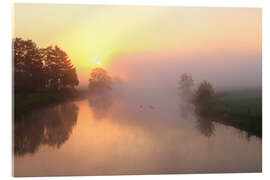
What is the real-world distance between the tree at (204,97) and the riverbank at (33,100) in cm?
137

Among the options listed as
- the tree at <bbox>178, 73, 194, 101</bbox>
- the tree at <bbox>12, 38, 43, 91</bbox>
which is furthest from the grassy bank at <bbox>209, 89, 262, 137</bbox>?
the tree at <bbox>12, 38, 43, 91</bbox>

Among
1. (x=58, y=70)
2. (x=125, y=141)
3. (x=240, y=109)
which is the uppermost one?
(x=58, y=70)

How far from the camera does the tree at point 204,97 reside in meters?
2.69

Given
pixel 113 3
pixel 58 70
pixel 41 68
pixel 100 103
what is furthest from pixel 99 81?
pixel 113 3

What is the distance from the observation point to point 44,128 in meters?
2.59

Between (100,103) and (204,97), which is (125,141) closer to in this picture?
(100,103)

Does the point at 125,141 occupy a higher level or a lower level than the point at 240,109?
lower

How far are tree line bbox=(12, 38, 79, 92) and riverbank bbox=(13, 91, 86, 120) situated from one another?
0.06 metres

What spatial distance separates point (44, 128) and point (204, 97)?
1.92 m

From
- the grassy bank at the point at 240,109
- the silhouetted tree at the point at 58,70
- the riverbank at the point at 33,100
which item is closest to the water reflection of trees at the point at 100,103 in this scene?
the riverbank at the point at 33,100

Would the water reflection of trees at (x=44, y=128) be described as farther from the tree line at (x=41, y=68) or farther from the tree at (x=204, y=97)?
the tree at (x=204, y=97)

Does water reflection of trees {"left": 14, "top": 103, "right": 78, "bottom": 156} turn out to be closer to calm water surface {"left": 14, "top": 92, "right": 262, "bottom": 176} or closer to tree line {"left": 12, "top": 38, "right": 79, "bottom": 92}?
calm water surface {"left": 14, "top": 92, "right": 262, "bottom": 176}

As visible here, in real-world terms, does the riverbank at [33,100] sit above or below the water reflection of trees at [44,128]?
above
